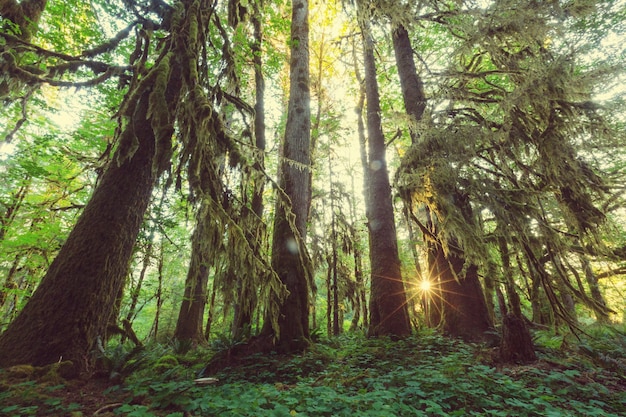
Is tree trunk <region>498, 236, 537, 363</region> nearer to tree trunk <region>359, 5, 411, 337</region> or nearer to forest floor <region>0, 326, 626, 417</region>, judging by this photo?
forest floor <region>0, 326, 626, 417</region>

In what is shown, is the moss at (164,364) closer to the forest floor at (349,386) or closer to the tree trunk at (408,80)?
the forest floor at (349,386)

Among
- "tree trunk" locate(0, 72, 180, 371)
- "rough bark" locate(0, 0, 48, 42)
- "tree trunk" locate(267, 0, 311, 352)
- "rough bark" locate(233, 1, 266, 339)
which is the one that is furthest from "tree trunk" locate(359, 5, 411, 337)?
→ "rough bark" locate(0, 0, 48, 42)

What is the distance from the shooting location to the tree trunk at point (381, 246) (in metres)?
7.25

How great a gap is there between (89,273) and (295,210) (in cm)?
374

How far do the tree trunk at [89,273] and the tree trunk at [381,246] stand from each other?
5.86m

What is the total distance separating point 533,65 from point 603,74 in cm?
89

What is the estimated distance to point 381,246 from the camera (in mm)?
7957

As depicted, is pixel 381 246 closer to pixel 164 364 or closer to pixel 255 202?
pixel 255 202

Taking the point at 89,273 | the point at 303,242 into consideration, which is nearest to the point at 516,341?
the point at 303,242

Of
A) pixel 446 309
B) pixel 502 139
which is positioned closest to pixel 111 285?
pixel 502 139

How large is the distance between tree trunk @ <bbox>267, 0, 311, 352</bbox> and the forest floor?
2.06 feet

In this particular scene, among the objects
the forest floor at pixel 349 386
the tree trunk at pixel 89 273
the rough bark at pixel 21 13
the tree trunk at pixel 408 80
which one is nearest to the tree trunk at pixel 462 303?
the forest floor at pixel 349 386

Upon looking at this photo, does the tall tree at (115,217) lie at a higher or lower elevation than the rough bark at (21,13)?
lower

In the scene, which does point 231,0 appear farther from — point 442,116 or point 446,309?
point 446,309
